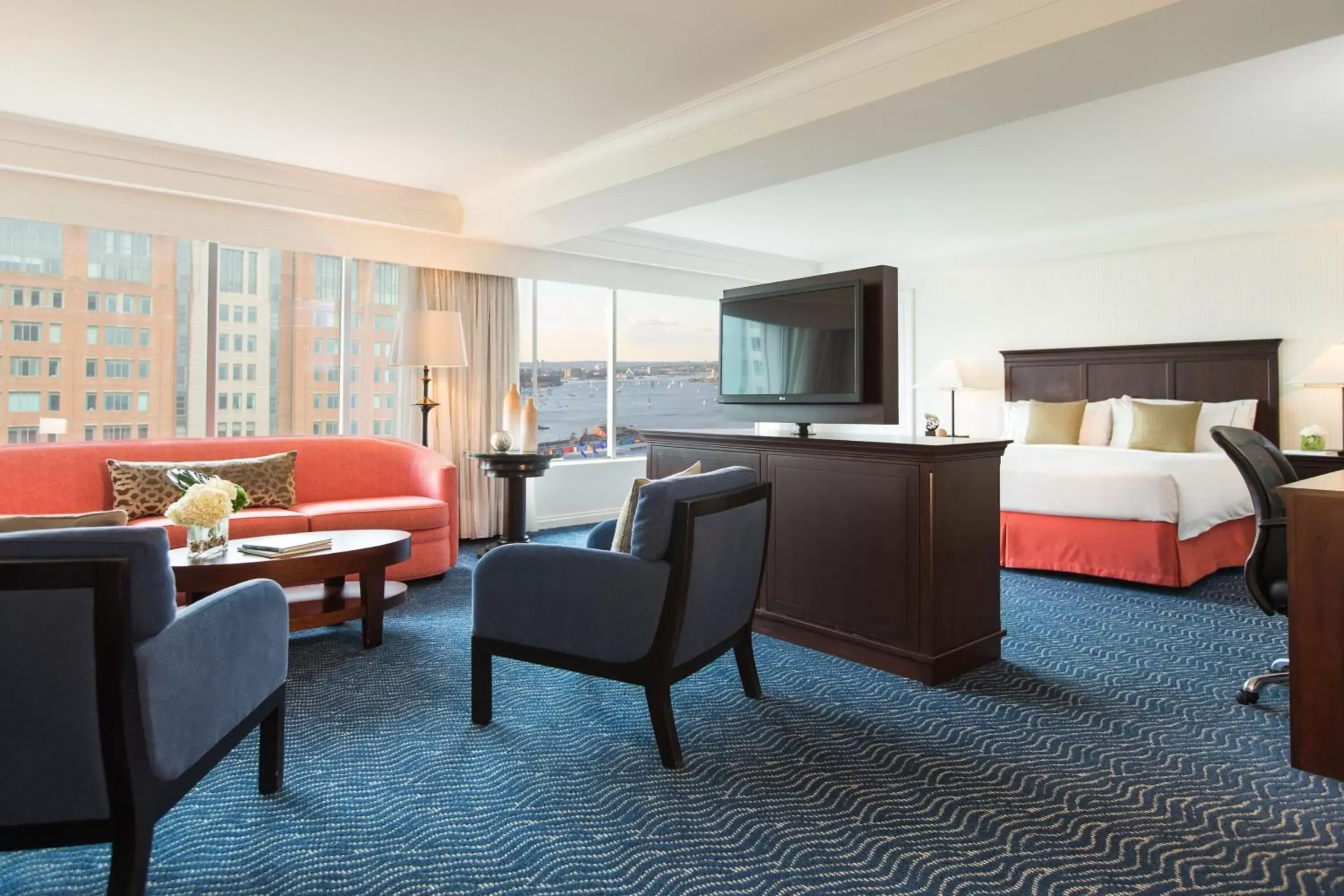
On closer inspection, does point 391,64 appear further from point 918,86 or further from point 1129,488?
point 1129,488

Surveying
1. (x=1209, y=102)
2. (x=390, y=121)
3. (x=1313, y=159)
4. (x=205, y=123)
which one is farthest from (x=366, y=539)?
(x=1313, y=159)

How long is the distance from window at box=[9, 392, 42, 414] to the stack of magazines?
2.14 metres

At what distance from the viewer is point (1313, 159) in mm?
5031

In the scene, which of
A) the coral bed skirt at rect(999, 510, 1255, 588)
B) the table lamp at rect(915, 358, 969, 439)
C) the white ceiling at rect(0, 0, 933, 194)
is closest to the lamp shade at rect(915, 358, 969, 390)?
the table lamp at rect(915, 358, 969, 439)

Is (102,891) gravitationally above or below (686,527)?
below

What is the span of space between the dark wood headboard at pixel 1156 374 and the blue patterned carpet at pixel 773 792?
141 inches

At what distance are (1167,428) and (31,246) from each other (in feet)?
25.3

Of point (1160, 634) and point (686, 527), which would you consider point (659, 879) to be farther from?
point (1160, 634)

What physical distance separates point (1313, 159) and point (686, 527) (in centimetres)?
528

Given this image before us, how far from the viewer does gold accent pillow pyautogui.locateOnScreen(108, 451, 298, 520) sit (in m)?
4.15

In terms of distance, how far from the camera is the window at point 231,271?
16.9ft

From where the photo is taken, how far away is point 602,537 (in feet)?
10.8

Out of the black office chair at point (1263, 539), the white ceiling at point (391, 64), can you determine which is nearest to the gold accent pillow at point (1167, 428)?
the black office chair at point (1263, 539)

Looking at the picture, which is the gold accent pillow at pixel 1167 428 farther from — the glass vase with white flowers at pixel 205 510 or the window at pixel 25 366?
the window at pixel 25 366
